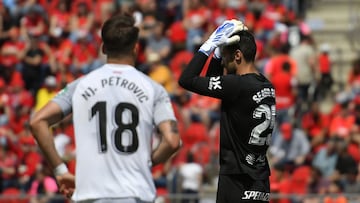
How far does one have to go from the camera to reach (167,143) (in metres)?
7.50

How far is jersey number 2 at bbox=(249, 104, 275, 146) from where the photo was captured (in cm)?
782

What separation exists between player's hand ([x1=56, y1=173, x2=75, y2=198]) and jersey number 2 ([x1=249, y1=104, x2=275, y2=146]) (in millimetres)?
1295

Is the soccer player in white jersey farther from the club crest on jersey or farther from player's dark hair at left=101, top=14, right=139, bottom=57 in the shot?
the club crest on jersey

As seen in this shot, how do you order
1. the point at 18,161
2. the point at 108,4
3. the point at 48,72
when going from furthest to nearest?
the point at 108,4, the point at 48,72, the point at 18,161

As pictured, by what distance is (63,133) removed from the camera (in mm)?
17828

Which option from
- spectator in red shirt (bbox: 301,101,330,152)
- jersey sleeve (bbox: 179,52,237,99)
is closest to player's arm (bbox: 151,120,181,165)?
jersey sleeve (bbox: 179,52,237,99)

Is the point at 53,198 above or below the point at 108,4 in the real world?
below

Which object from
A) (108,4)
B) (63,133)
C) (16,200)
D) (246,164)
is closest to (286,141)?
(63,133)

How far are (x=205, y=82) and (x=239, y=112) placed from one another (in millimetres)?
324

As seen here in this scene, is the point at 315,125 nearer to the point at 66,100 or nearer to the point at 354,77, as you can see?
the point at 354,77

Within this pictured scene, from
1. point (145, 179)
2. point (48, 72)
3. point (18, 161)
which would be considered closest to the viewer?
point (145, 179)

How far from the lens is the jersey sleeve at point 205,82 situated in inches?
306

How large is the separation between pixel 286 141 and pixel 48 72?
580cm

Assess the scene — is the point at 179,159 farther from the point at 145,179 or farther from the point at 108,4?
the point at 145,179
